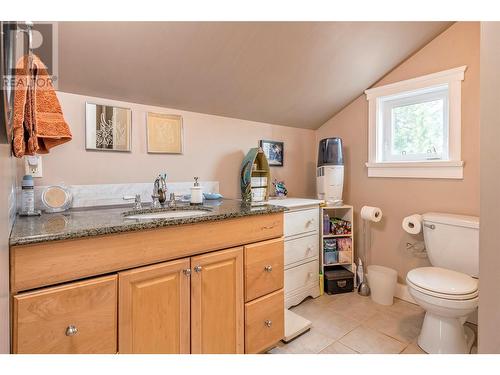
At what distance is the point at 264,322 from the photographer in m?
1.45

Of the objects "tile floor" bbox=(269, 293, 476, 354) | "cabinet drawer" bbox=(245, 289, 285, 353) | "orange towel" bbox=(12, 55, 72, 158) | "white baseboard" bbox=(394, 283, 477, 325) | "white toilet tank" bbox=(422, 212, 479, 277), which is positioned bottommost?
"tile floor" bbox=(269, 293, 476, 354)

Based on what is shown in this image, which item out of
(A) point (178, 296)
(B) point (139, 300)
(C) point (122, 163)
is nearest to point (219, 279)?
(A) point (178, 296)

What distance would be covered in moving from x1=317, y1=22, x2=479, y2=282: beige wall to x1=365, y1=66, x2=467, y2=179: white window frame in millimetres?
42

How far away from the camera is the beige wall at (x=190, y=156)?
1.48 m

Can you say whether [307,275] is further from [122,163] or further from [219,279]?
[122,163]

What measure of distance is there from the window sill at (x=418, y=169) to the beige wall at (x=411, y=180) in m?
0.04

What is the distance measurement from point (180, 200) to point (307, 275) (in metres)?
1.20

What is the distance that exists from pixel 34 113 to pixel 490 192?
1.37m

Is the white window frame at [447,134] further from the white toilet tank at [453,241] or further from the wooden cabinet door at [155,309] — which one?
the wooden cabinet door at [155,309]

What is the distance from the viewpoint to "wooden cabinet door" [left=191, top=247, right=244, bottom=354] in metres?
1.20

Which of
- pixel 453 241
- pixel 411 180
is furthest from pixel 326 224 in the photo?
pixel 453 241

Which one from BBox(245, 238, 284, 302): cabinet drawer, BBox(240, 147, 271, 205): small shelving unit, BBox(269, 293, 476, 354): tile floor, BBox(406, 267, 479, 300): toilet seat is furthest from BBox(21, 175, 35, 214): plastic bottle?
BBox(406, 267, 479, 300): toilet seat

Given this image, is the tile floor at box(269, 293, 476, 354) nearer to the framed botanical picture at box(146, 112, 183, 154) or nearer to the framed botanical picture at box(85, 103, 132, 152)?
the framed botanical picture at box(146, 112, 183, 154)

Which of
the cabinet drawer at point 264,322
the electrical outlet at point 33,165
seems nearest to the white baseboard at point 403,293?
the cabinet drawer at point 264,322
